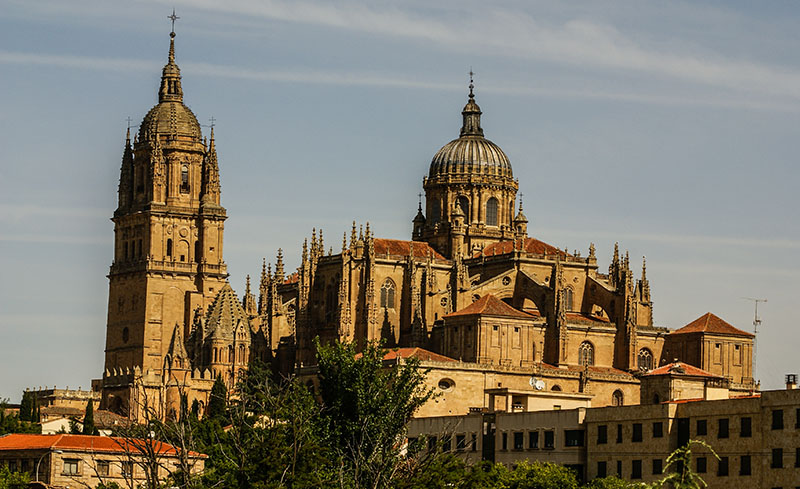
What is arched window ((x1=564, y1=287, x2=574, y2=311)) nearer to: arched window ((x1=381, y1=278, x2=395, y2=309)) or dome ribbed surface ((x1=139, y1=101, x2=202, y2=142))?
arched window ((x1=381, y1=278, x2=395, y2=309))

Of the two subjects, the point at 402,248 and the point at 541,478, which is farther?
the point at 402,248

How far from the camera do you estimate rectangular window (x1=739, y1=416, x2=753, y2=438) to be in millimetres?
79312

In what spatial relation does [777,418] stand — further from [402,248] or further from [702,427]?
[402,248]

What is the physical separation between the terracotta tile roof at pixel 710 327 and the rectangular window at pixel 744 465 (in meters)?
56.5

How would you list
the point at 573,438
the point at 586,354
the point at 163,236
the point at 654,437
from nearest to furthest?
the point at 654,437, the point at 573,438, the point at 586,354, the point at 163,236

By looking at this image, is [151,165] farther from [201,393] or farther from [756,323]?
[756,323]

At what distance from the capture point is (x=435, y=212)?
154500mm

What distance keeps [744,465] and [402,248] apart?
6607cm

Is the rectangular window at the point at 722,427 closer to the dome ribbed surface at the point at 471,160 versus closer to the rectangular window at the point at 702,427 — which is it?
the rectangular window at the point at 702,427

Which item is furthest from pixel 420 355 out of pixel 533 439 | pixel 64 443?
pixel 64 443

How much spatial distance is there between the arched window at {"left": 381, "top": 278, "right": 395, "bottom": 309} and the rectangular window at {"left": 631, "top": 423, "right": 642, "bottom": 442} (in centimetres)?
5277

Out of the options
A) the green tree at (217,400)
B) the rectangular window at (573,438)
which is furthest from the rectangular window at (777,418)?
the green tree at (217,400)

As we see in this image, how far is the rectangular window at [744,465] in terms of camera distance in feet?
259

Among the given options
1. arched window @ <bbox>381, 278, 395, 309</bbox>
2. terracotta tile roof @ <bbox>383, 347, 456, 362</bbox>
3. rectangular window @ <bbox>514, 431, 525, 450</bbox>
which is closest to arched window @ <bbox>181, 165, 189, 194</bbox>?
arched window @ <bbox>381, 278, 395, 309</bbox>
